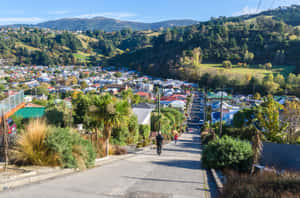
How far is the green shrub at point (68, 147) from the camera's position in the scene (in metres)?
7.07

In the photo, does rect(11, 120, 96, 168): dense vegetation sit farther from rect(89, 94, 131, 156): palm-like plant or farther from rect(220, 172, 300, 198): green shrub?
rect(220, 172, 300, 198): green shrub

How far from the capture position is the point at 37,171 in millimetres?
6551

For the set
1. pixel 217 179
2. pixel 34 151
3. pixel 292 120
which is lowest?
pixel 292 120

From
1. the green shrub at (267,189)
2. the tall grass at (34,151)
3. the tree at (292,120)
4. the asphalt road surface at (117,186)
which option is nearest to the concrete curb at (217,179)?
the asphalt road surface at (117,186)

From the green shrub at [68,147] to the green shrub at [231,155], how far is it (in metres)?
4.62

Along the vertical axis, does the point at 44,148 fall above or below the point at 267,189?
above

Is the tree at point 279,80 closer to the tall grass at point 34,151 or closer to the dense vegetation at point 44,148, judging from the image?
the dense vegetation at point 44,148

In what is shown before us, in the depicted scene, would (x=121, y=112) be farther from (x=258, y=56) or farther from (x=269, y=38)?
(x=269, y=38)

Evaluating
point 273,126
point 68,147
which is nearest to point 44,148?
point 68,147

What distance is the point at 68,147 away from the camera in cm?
723

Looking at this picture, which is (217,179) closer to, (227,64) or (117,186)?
(117,186)

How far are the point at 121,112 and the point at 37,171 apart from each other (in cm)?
492

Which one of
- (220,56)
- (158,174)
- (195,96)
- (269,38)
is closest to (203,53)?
(220,56)

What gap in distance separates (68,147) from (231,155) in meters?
5.51
